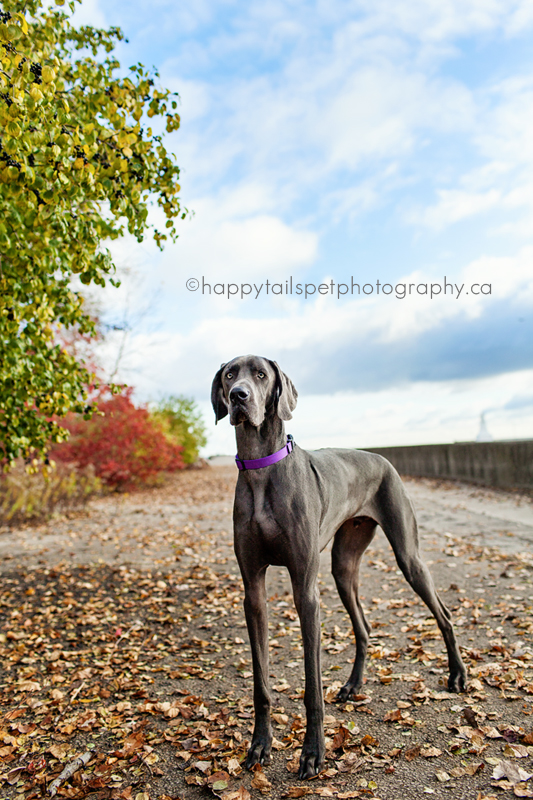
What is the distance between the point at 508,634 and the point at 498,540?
3921 mm

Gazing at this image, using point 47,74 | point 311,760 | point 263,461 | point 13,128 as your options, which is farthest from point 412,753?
point 47,74

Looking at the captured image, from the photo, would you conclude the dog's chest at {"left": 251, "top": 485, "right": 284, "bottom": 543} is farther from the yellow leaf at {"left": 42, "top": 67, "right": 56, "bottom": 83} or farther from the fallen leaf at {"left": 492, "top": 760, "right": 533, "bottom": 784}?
the yellow leaf at {"left": 42, "top": 67, "right": 56, "bottom": 83}

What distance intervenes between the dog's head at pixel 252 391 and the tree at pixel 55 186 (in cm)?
190

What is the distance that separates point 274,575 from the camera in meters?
7.52

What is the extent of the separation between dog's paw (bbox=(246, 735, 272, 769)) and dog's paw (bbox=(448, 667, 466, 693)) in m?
1.49

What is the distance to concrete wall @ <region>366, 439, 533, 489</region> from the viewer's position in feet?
44.3

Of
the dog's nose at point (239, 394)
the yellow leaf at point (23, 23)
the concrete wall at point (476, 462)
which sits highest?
the yellow leaf at point (23, 23)

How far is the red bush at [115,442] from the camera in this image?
54.1ft

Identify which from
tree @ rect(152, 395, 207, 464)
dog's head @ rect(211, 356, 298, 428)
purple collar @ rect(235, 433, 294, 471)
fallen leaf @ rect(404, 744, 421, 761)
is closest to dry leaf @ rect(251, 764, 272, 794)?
fallen leaf @ rect(404, 744, 421, 761)

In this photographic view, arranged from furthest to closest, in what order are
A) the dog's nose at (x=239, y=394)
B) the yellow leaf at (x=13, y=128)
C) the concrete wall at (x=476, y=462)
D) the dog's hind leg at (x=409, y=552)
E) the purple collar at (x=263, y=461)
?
the concrete wall at (x=476, y=462) → the dog's hind leg at (x=409, y=552) → the yellow leaf at (x=13, y=128) → the purple collar at (x=263, y=461) → the dog's nose at (x=239, y=394)

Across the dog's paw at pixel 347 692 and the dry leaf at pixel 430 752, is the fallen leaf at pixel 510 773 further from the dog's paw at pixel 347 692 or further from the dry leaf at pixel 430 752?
the dog's paw at pixel 347 692

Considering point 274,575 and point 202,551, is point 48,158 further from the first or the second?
point 202,551

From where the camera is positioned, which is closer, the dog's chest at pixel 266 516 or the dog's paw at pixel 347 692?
the dog's chest at pixel 266 516

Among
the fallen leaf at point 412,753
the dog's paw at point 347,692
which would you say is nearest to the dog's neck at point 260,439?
the fallen leaf at point 412,753
